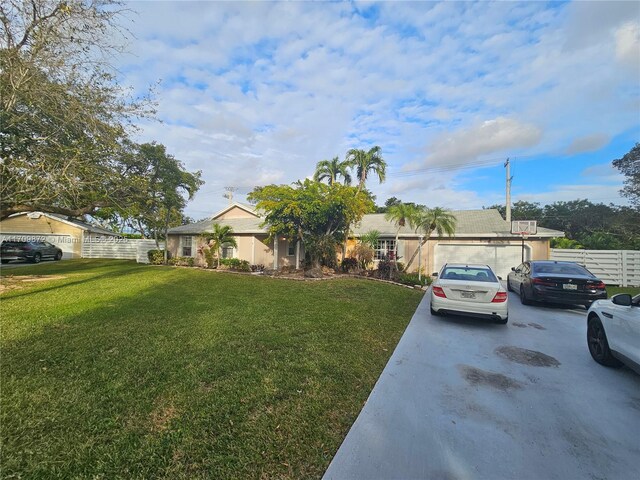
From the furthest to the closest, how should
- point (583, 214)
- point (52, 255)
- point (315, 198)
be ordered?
point (583, 214), point (52, 255), point (315, 198)

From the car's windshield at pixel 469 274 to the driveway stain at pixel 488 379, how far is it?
3018 millimetres

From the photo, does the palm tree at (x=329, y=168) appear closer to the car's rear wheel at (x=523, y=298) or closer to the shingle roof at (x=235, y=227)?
the shingle roof at (x=235, y=227)

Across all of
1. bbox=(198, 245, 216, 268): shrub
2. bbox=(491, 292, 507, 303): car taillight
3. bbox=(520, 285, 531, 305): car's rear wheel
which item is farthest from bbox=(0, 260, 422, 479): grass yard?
bbox=(198, 245, 216, 268): shrub

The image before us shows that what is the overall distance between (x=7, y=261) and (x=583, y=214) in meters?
51.7

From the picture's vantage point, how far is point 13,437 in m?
2.57

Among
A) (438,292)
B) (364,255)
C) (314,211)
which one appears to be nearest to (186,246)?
(314,211)

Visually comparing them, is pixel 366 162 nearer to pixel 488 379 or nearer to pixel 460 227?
pixel 460 227

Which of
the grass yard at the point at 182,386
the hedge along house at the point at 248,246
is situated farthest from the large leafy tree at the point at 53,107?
the hedge along house at the point at 248,246

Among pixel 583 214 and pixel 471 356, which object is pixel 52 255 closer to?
pixel 471 356

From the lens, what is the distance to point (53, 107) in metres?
8.39

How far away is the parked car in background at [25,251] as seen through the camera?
64.5 ft

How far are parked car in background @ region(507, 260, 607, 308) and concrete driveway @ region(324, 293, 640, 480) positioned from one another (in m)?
3.73

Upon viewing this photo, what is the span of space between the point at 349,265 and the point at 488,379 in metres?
11.2

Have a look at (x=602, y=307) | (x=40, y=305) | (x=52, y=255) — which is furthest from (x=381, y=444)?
(x=52, y=255)
